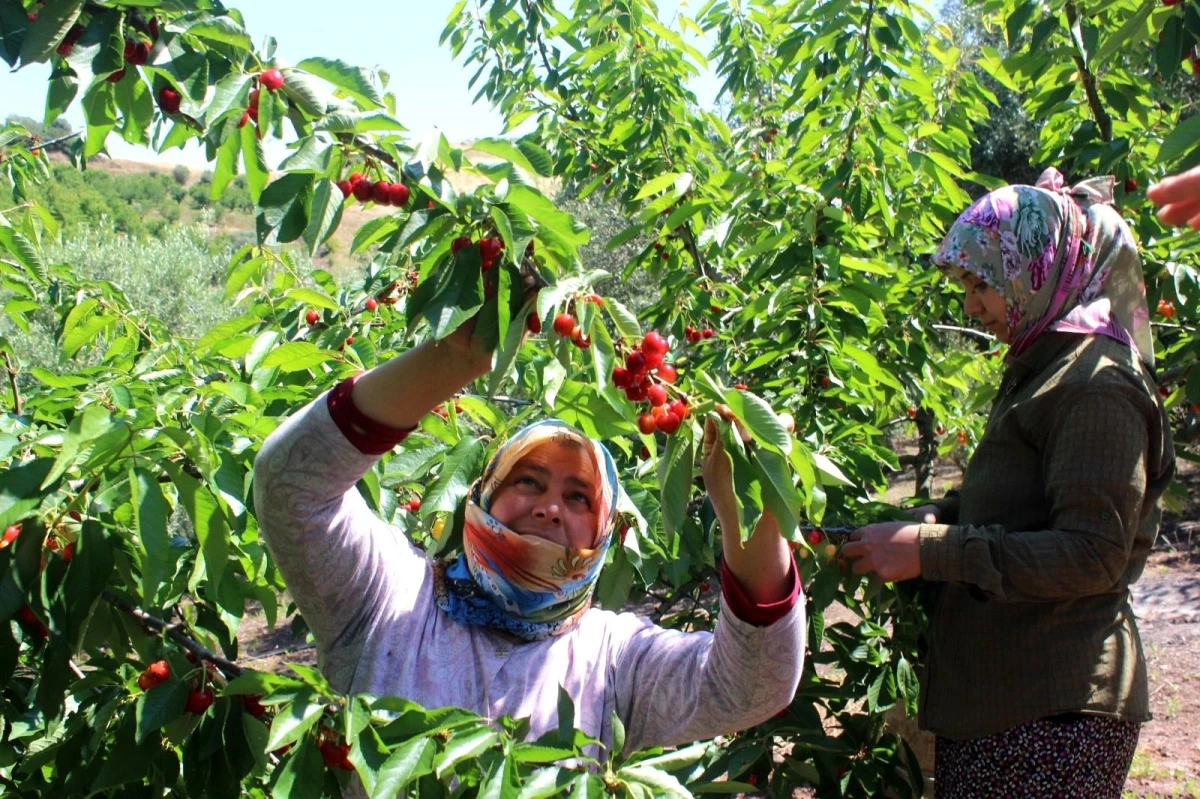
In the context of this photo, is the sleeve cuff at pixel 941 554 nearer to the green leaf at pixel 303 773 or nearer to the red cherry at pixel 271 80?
the green leaf at pixel 303 773

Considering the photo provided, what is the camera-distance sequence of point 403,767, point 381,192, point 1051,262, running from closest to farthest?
1. point 403,767
2. point 381,192
3. point 1051,262

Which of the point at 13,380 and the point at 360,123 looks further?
the point at 13,380

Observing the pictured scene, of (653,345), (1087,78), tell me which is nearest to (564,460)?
(653,345)

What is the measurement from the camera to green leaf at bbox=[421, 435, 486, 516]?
177cm

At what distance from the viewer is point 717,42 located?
4645 mm

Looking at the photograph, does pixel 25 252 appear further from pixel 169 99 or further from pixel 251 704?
pixel 251 704

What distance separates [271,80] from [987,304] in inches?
66.2

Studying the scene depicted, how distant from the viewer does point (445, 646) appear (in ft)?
5.18

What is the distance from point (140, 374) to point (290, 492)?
958 millimetres

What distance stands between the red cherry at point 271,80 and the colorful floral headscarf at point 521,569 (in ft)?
2.25

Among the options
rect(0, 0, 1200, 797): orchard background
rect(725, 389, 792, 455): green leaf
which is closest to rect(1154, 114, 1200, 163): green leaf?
rect(0, 0, 1200, 797): orchard background

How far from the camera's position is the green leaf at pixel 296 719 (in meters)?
1.15

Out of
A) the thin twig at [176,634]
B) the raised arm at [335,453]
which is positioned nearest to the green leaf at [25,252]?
the thin twig at [176,634]

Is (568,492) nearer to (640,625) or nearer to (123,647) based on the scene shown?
(640,625)
